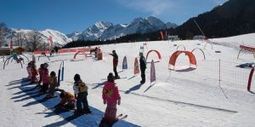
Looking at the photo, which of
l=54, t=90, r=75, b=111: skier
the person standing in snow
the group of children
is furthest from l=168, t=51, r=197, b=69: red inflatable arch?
the person standing in snow

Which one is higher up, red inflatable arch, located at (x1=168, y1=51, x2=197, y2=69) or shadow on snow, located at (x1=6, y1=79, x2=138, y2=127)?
red inflatable arch, located at (x1=168, y1=51, x2=197, y2=69)

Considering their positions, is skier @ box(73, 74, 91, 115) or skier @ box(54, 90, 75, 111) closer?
skier @ box(73, 74, 91, 115)

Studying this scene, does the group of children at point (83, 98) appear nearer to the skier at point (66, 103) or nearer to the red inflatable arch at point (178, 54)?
the skier at point (66, 103)

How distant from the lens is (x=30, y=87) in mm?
25531

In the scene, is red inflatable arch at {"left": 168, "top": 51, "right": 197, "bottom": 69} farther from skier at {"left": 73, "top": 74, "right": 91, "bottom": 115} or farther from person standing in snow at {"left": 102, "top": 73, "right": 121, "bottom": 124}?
person standing in snow at {"left": 102, "top": 73, "right": 121, "bottom": 124}

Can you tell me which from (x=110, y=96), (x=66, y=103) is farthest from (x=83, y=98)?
(x=110, y=96)

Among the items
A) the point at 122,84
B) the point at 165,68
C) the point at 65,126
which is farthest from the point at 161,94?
the point at 165,68

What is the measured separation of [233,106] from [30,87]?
43.8 ft

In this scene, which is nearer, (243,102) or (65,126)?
(65,126)

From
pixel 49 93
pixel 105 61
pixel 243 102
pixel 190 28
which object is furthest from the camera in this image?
pixel 190 28

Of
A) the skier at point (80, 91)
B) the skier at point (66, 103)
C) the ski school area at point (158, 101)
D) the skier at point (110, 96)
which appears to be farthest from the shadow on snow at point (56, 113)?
the skier at point (110, 96)

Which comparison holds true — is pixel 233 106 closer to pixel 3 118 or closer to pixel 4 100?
pixel 3 118

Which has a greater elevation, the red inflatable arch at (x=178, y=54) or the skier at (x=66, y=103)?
the red inflatable arch at (x=178, y=54)

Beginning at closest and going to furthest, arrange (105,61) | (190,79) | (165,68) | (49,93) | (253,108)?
1. (253,108)
2. (49,93)
3. (190,79)
4. (165,68)
5. (105,61)
